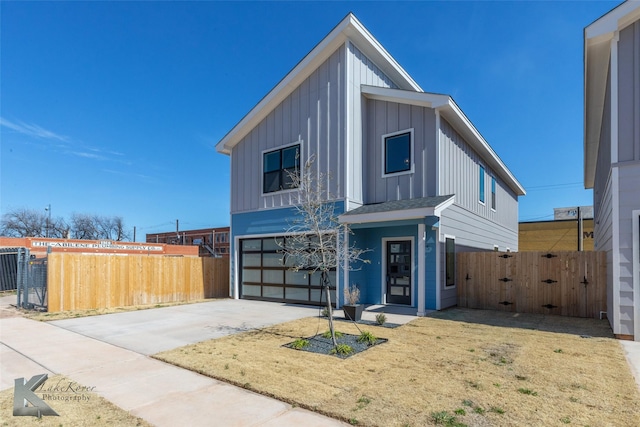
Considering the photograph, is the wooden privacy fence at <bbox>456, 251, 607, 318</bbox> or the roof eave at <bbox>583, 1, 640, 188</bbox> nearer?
the roof eave at <bbox>583, 1, 640, 188</bbox>

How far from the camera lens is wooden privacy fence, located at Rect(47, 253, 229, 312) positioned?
36.0 feet

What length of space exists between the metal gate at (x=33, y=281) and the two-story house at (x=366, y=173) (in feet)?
20.1

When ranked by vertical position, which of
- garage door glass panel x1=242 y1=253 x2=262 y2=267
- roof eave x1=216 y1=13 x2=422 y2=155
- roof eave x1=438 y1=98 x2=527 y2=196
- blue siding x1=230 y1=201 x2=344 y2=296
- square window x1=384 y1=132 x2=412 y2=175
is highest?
roof eave x1=216 y1=13 x2=422 y2=155

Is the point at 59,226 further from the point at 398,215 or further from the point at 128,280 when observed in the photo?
the point at 398,215

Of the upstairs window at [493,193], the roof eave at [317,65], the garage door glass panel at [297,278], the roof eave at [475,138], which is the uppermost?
the roof eave at [317,65]

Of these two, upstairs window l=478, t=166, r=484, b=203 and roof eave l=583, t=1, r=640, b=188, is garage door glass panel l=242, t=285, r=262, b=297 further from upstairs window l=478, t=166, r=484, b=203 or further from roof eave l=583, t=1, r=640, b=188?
roof eave l=583, t=1, r=640, b=188

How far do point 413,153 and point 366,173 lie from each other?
1.75 metres

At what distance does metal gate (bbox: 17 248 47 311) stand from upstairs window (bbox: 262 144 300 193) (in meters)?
7.64

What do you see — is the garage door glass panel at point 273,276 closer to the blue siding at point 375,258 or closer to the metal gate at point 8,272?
the blue siding at point 375,258

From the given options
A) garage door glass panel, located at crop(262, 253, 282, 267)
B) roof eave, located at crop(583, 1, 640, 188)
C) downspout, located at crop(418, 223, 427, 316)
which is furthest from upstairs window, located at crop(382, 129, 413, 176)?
garage door glass panel, located at crop(262, 253, 282, 267)

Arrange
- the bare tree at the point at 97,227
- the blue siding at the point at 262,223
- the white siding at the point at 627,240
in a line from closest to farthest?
the white siding at the point at 627,240
the blue siding at the point at 262,223
the bare tree at the point at 97,227

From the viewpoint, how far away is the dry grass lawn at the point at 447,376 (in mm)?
3498

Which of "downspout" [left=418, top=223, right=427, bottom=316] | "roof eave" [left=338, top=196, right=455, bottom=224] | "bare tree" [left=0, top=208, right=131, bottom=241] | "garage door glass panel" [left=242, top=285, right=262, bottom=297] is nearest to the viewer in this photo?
"roof eave" [left=338, top=196, right=455, bottom=224]

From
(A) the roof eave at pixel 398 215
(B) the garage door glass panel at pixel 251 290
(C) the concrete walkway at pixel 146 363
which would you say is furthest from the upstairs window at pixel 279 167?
(C) the concrete walkway at pixel 146 363
